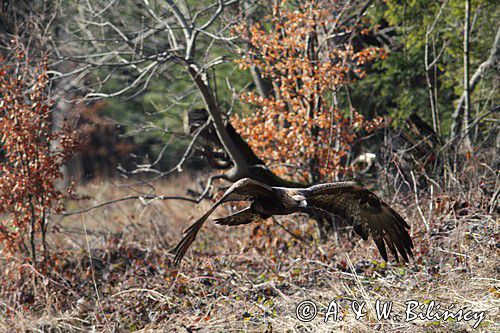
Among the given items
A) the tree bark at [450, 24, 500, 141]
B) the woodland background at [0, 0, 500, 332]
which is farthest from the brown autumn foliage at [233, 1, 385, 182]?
the tree bark at [450, 24, 500, 141]

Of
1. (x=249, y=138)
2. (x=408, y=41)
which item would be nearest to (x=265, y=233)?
(x=249, y=138)

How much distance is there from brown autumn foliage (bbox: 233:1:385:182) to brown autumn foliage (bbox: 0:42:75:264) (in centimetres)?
292

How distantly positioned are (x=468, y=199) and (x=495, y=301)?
2906 mm

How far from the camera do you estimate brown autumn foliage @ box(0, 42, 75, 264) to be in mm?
8930

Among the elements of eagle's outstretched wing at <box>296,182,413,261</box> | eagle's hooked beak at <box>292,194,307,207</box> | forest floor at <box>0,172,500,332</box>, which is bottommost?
forest floor at <box>0,172,500,332</box>

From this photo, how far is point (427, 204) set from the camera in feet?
30.0

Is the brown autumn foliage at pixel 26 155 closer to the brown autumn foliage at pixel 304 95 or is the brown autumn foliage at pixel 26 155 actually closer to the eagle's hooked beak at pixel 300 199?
the brown autumn foliage at pixel 304 95

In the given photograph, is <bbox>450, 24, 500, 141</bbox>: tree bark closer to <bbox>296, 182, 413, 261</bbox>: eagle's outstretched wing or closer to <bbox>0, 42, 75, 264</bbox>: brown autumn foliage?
<bbox>296, 182, 413, 261</bbox>: eagle's outstretched wing

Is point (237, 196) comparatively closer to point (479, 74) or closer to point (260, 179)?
point (260, 179)

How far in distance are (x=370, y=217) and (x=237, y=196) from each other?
1.72 metres

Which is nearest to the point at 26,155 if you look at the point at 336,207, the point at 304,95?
the point at 304,95

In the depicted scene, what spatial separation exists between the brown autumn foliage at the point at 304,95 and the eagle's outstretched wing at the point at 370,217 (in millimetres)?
2914

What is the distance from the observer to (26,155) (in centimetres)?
905

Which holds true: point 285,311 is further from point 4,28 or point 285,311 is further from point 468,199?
point 4,28
